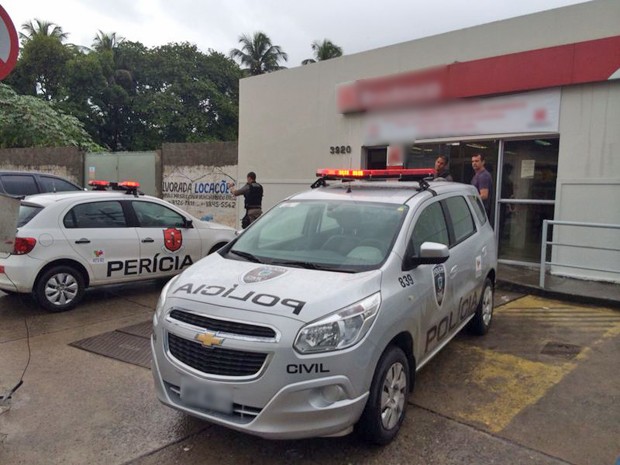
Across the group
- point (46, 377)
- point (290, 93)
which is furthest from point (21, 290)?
point (290, 93)

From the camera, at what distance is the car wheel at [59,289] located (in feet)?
20.2

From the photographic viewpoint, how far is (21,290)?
6.01m

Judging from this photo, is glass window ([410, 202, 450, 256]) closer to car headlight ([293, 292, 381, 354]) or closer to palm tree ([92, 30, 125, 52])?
car headlight ([293, 292, 381, 354])

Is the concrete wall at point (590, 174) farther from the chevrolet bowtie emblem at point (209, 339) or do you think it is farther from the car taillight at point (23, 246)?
the car taillight at point (23, 246)

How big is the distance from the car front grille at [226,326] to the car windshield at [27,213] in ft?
13.3

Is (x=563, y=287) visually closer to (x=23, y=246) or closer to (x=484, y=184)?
(x=484, y=184)

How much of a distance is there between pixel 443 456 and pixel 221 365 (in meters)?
1.54

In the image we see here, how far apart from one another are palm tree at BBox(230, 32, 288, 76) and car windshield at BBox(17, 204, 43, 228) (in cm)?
3502

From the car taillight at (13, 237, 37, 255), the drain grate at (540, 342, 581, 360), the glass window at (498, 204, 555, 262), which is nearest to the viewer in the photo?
the drain grate at (540, 342, 581, 360)

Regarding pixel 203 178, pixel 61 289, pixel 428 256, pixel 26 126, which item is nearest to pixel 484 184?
pixel 428 256

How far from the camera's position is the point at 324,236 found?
4109mm

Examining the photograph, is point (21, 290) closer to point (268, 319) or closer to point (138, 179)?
point (268, 319)

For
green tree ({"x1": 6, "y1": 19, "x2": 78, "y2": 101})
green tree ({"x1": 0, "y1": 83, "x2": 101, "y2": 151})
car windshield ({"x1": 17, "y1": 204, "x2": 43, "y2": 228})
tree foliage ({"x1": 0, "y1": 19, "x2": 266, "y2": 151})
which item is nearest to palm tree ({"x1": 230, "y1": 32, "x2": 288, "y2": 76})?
tree foliage ({"x1": 0, "y1": 19, "x2": 266, "y2": 151})

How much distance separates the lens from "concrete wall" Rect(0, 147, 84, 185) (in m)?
17.0
